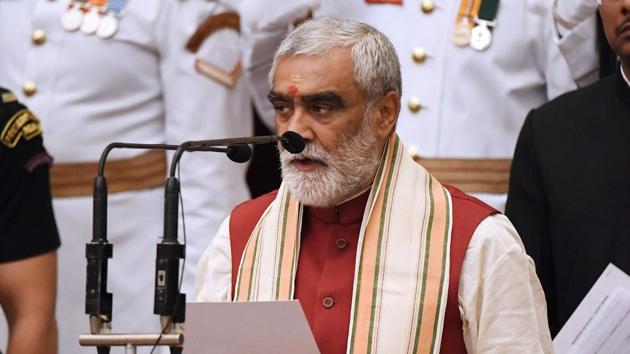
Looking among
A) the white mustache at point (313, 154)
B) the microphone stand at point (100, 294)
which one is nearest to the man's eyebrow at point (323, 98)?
the white mustache at point (313, 154)

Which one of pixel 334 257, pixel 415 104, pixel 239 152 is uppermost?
pixel 239 152

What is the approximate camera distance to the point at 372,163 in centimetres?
402

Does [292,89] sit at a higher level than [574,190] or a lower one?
higher

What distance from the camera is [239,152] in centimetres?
341

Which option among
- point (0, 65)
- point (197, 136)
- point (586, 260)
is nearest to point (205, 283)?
point (586, 260)

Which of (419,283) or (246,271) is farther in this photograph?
(246,271)

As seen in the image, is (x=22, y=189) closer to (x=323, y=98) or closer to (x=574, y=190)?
(x=323, y=98)

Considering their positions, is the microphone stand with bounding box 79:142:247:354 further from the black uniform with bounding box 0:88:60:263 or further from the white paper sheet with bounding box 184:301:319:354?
the black uniform with bounding box 0:88:60:263

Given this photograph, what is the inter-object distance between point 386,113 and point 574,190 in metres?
0.80

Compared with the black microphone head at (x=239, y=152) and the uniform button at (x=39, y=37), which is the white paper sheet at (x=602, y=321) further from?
the uniform button at (x=39, y=37)

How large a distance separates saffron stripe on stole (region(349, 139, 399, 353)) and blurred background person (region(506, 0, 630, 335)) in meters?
0.75

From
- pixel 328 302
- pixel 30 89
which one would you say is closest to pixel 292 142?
pixel 328 302

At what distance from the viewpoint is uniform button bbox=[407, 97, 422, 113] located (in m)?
5.34

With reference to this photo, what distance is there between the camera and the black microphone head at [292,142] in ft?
12.1
